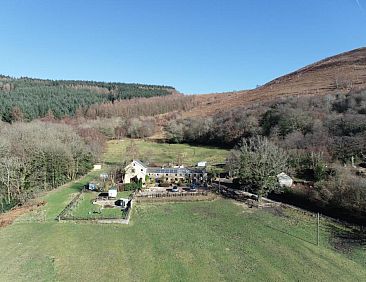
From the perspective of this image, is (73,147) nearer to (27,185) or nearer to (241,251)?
(27,185)

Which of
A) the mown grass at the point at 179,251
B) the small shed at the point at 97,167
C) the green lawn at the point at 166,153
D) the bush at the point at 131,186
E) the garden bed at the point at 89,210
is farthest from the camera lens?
the green lawn at the point at 166,153

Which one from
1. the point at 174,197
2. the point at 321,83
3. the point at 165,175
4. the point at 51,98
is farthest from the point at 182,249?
the point at 51,98

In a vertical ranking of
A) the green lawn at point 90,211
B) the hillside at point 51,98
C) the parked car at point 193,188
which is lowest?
the green lawn at point 90,211

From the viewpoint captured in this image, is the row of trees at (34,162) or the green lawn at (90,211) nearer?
the green lawn at (90,211)

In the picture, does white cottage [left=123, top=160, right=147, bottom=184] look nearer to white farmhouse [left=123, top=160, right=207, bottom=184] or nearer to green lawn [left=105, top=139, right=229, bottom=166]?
white farmhouse [left=123, top=160, right=207, bottom=184]

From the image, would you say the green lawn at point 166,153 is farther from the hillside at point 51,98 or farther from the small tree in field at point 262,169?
the hillside at point 51,98

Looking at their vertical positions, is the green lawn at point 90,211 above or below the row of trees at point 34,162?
below

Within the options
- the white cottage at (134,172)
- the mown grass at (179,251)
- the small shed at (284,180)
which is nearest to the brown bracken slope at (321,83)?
the small shed at (284,180)
